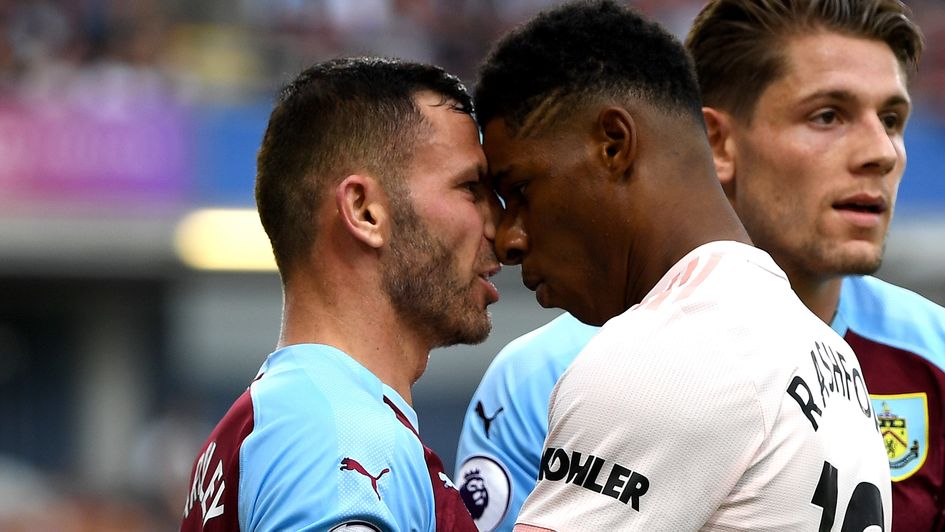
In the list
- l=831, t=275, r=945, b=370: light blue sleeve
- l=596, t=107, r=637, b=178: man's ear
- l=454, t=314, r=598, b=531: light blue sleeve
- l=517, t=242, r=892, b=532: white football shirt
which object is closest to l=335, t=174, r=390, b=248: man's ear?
l=596, t=107, r=637, b=178: man's ear

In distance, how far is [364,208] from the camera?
273 centimetres

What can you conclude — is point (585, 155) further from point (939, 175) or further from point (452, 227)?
point (939, 175)

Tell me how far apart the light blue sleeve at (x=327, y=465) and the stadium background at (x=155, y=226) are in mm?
7963

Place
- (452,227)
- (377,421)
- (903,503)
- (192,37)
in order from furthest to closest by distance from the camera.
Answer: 1. (192,37)
2. (903,503)
3. (452,227)
4. (377,421)

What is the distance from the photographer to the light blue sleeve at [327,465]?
7.55 feet

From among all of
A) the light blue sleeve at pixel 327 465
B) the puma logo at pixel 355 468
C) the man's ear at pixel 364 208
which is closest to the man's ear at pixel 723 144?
the man's ear at pixel 364 208

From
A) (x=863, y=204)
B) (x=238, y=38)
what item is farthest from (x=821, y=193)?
(x=238, y=38)

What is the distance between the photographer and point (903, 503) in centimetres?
315

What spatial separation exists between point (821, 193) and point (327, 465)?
1.46m

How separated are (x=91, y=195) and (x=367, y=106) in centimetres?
989

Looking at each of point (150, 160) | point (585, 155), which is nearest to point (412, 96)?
point (585, 155)

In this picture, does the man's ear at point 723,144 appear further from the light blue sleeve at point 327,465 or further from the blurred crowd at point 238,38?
the blurred crowd at point 238,38

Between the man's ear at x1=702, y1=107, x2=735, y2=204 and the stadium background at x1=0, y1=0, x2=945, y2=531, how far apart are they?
7228mm

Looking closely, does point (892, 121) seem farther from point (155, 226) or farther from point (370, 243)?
point (155, 226)
